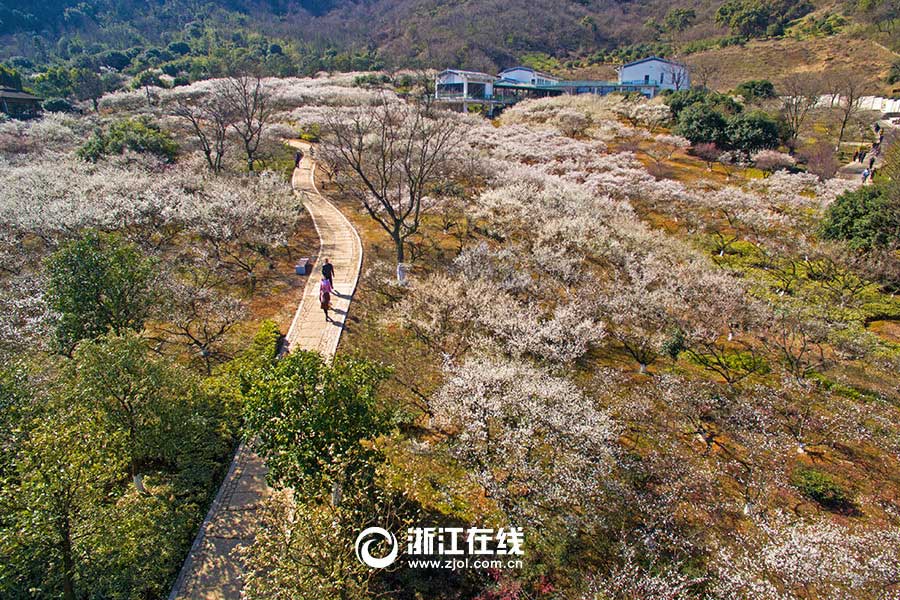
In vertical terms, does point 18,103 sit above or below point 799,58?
below

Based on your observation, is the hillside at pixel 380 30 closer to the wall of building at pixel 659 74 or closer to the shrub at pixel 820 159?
the wall of building at pixel 659 74

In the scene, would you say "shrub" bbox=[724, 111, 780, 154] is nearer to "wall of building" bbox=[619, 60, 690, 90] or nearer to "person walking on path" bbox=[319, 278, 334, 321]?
"wall of building" bbox=[619, 60, 690, 90]

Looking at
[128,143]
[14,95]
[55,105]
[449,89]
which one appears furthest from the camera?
[449,89]

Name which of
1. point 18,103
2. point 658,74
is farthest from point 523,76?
point 18,103

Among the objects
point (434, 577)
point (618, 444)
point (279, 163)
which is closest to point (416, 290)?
point (618, 444)

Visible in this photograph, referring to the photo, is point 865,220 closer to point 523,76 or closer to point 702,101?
point 702,101

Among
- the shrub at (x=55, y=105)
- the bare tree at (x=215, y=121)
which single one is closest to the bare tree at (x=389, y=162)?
the bare tree at (x=215, y=121)

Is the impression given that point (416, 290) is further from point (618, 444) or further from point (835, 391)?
point (835, 391)

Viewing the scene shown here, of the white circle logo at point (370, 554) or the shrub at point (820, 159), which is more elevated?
the shrub at point (820, 159)
